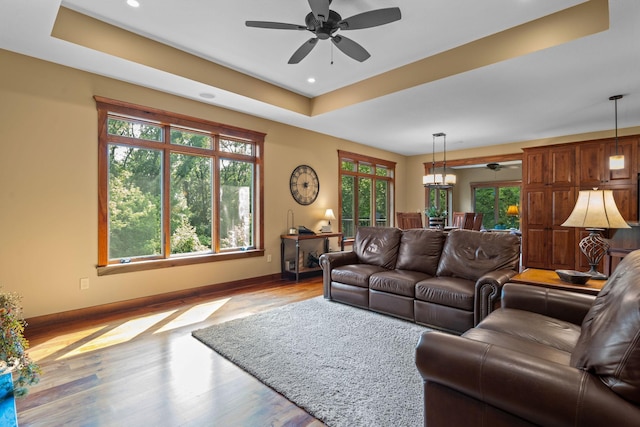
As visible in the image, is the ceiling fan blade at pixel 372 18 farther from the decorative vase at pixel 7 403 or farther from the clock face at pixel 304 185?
the clock face at pixel 304 185

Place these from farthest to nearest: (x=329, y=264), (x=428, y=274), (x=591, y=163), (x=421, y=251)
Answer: (x=591, y=163) < (x=329, y=264) < (x=421, y=251) < (x=428, y=274)

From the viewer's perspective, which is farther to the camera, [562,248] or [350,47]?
[562,248]

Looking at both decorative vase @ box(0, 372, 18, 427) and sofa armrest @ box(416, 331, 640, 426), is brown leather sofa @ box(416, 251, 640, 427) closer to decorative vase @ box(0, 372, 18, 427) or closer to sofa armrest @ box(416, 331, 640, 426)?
sofa armrest @ box(416, 331, 640, 426)

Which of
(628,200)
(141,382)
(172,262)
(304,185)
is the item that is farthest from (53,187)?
(628,200)

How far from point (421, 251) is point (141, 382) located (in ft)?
9.96

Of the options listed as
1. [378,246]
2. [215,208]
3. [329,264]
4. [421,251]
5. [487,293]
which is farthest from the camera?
[215,208]

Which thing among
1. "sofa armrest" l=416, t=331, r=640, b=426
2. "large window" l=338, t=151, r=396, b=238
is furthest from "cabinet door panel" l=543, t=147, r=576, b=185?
"sofa armrest" l=416, t=331, r=640, b=426

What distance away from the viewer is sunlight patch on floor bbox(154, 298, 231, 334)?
3.25 m

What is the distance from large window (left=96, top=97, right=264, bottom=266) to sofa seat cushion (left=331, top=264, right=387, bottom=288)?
1.69m

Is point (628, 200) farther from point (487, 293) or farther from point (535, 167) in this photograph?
point (487, 293)

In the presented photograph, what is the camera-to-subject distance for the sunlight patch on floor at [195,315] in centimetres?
325

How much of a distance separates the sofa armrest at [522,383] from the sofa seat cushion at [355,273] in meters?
2.30

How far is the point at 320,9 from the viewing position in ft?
7.60

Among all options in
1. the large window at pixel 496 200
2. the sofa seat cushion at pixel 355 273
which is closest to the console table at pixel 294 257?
the sofa seat cushion at pixel 355 273
